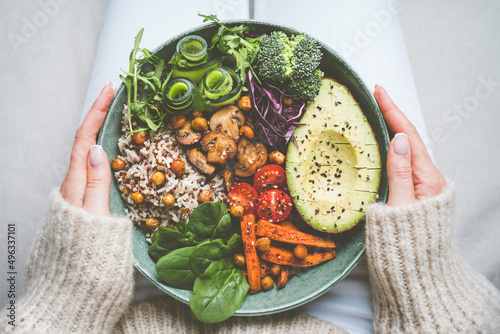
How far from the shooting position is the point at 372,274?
4.99 ft

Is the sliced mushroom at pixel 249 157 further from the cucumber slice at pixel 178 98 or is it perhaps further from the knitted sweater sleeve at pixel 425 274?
the knitted sweater sleeve at pixel 425 274

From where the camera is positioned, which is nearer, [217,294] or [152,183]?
[217,294]

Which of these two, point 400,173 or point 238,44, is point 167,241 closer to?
point 238,44

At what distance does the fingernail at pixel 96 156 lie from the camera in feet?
4.77

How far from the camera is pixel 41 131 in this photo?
2.16m

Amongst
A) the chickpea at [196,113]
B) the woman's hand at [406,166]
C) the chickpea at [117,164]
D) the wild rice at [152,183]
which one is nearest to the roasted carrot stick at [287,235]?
the wild rice at [152,183]

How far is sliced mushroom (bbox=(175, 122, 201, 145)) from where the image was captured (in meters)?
1.55

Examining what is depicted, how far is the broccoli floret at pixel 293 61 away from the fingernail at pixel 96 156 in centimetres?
79

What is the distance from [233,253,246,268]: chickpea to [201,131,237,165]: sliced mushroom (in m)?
0.43

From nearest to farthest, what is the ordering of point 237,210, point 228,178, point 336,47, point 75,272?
point 75,272, point 237,210, point 228,178, point 336,47

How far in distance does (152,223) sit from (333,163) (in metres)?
0.88

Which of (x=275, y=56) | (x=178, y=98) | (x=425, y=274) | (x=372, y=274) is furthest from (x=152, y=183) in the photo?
(x=425, y=274)

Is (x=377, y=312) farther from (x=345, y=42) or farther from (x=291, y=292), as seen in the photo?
(x=345, y=42)

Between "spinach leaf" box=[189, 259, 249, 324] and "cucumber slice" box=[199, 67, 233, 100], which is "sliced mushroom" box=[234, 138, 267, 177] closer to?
"cucumber slice" box=[199, 67, 233, 100]
